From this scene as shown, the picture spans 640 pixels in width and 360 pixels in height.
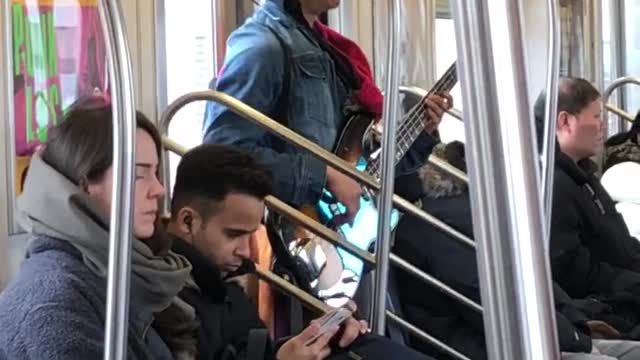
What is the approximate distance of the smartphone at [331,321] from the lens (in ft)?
6.73

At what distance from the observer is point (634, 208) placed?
4184 millimetres

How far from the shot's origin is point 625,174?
4.32 meters

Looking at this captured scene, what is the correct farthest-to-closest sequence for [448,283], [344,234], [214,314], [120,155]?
[448,283]
[344,234]
[214,314]
[120,155]

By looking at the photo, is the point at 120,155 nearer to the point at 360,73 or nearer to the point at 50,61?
the point at 360,73

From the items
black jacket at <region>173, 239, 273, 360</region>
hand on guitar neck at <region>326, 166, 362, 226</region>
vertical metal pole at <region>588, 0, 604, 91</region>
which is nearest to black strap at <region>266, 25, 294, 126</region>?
hand on guitar neck at <region>326, 166, 362, 226</region>

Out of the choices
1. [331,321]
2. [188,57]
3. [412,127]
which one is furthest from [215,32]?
[331,321]

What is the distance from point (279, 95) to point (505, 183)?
1888mm

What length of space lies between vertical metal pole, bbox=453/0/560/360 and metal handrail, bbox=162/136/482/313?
177 centimetres

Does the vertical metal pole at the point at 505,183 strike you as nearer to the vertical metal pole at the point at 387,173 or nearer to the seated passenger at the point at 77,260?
the seated passenger at the point at 77,260

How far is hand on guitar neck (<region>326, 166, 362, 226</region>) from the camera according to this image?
2.49 metres

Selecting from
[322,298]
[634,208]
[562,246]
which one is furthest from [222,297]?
[634,208]

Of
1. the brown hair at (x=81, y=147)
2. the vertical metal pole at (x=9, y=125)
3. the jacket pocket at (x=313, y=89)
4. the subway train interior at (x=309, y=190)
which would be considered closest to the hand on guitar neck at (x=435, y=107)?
the subway train interior at (x=309, y=190)

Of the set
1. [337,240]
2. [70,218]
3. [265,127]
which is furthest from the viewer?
[337,240]

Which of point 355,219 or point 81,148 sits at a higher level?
point 81,148
